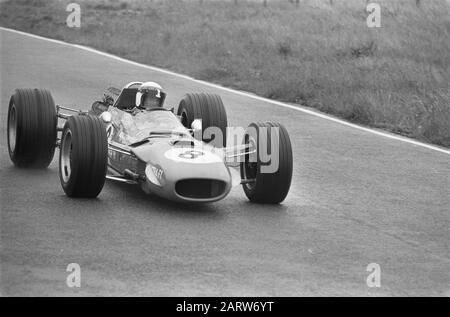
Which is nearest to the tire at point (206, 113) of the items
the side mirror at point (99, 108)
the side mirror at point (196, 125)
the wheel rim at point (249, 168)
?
the side mirror at point (196, 125)

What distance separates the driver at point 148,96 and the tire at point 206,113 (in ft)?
2.25

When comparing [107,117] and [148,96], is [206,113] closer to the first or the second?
[148,96]

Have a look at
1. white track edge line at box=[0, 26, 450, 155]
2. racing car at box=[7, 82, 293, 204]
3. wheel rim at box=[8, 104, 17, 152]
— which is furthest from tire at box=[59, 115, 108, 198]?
white track edge line at box=[0, 26, 450, 155]

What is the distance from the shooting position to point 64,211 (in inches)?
392

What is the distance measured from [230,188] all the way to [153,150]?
2.94 ft

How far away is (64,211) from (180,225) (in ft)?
3.78

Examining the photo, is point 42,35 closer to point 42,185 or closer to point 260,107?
point 260,107

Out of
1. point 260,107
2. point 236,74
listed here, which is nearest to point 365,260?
point 260,107

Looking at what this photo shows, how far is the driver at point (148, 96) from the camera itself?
11.8 m

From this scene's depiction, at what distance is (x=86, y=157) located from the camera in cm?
1014

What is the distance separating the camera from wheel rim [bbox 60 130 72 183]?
35.3 feet

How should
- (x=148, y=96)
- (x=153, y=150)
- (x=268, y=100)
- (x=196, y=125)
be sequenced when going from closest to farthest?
(x=153, y=150) < (x=196, y=125) < (x=148, y=96) < (x=268, y=100)

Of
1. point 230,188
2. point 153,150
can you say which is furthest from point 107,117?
point 230,188

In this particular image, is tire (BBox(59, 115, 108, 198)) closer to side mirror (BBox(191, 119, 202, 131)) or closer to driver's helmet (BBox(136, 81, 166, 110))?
driver's helmet (BBox(136, 81, 166, 110))
